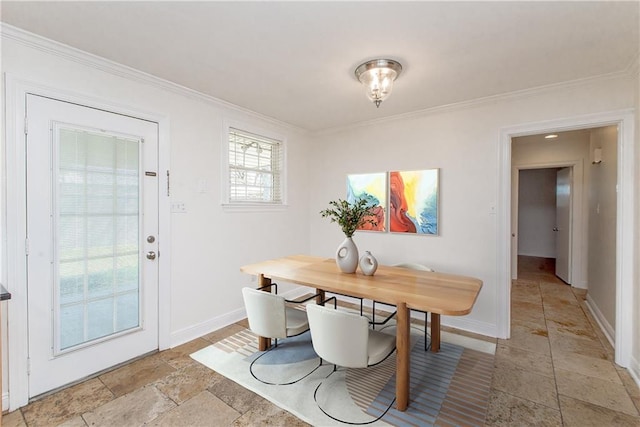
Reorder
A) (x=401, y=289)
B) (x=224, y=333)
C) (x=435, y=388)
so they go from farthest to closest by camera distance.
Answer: (x=224, y=333)
(x=435, y=388)
(x=401, y=289)

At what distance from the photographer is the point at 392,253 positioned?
3.74 m

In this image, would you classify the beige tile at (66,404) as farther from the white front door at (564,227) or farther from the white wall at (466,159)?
the white front door at (564,227)

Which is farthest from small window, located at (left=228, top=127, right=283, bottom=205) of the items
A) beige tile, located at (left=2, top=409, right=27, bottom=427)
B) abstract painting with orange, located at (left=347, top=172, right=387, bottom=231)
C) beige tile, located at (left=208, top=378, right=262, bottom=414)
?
beige tile, located at (left=2, top=409, right=27, bottom=427)

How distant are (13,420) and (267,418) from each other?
1610 millimetres

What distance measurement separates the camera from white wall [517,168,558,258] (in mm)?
7133

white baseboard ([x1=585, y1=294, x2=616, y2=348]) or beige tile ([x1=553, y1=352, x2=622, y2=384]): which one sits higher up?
white baseboard ([x1=585, y1=294, x2=616, y2=348])

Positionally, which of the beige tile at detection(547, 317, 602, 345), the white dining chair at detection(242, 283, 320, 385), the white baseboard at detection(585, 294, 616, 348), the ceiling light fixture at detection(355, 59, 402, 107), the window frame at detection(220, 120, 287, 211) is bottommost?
the beige tile at detection(547, 317, 602, 345)

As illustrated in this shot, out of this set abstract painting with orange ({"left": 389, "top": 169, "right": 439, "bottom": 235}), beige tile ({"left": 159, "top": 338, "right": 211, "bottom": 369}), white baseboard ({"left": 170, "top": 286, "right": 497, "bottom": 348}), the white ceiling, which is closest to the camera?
the white ceiling

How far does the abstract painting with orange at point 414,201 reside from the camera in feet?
11.2

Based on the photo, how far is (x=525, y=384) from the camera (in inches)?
87.0

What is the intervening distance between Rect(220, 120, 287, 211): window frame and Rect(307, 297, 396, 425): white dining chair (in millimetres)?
1903

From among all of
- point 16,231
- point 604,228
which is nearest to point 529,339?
point 604,228

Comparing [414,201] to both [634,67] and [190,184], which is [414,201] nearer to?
[634,67]

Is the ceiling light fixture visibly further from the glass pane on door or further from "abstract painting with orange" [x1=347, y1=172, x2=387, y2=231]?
the glass pane on door
